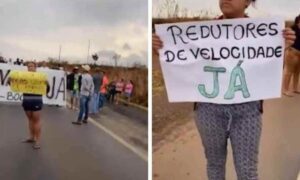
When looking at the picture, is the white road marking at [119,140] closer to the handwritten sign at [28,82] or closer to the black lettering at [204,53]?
the handwritten sign at [28,82]

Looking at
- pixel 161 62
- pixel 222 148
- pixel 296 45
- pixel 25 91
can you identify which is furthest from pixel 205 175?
pixel 25 91

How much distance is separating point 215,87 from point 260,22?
0.93 feet

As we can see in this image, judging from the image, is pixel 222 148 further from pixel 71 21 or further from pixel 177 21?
pixel 71 21

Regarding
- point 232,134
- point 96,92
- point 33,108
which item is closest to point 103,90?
point 96,92

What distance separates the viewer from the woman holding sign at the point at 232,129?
197cm

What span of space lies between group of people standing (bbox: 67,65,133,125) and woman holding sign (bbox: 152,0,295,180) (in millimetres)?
202

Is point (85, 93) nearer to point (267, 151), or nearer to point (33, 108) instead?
point (33, 108)

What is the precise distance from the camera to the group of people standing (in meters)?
2.03

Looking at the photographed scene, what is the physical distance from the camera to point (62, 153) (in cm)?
203

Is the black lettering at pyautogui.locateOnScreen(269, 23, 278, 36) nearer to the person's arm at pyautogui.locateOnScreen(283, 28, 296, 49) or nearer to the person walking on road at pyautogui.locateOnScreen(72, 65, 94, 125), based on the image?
the person's arm at pyautogui.locateOnScreen(283, 28, 296, 49)

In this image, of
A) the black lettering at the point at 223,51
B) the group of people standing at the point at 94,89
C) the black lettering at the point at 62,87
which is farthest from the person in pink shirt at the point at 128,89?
the black lettering at the point at 223,51

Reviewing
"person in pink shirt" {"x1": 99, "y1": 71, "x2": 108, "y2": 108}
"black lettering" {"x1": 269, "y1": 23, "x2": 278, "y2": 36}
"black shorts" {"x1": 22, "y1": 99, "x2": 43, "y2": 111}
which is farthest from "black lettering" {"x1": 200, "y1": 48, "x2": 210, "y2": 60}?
"black shorts" {"x1": 22, "y1": 99, "x2": 43, "y2": 111}

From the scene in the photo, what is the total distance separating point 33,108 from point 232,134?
74 cm

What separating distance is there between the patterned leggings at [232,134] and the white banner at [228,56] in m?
0.04
